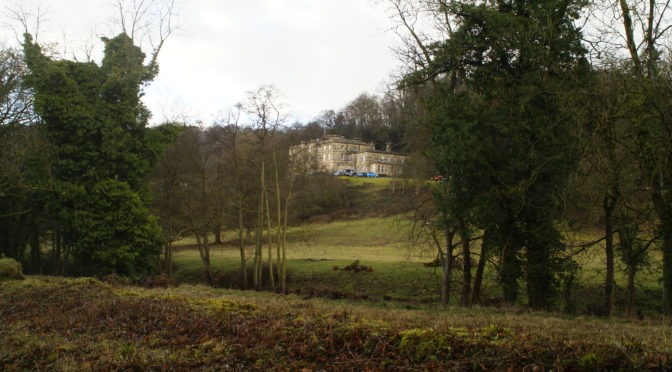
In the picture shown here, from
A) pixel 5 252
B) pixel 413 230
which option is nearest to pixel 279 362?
pixel 413 230

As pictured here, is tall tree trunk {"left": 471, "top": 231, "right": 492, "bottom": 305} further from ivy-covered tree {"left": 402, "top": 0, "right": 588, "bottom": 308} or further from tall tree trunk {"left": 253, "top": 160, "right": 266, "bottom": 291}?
tall tree trunk {"left": 253, "top": 160, "right": 266, "bottom": 291}

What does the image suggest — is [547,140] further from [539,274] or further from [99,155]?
[99,155]

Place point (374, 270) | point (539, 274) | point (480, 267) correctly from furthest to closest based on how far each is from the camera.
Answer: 1. point (374, 270)
2. point (480, 267)
3. point (539, 274)

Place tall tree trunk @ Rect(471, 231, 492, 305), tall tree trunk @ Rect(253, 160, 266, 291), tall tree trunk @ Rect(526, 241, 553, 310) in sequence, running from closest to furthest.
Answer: tall tree trunk @ Rect(526, 241, 553, 310) → tall tree trunk @ Rect(471, 231, 492, 305) → tall tree trunk @ Rect(253, 160, 266, 291)

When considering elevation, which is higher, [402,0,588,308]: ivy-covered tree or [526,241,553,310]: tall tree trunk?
[402,0,588,308]: ivy-covered tree

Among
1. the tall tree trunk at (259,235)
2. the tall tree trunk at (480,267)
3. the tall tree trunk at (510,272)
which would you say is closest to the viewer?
the tall tree trunk at (510,272)

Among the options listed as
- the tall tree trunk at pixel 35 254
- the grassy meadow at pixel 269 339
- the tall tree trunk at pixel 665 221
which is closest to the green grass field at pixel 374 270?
the tall tree trunk at pixel 665 221

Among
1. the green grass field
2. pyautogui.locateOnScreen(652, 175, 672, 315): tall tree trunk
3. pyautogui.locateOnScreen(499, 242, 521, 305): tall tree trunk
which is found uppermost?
pyautogui.locateOnScreen(652, 175, 672, 315): tall tree trunk

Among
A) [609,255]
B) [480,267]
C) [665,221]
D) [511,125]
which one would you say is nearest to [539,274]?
[609,255]

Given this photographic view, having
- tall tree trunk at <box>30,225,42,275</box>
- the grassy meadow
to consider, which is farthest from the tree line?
tall tree trunk at <box>30,225,42,275</box>

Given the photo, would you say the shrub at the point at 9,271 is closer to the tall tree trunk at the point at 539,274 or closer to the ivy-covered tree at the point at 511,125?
the ivy-covered tree at the point at 511,125

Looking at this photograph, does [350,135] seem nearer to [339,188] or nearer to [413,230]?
[339,188]

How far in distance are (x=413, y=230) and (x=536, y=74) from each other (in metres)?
8.17

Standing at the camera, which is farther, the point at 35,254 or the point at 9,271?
the point at 35,254
